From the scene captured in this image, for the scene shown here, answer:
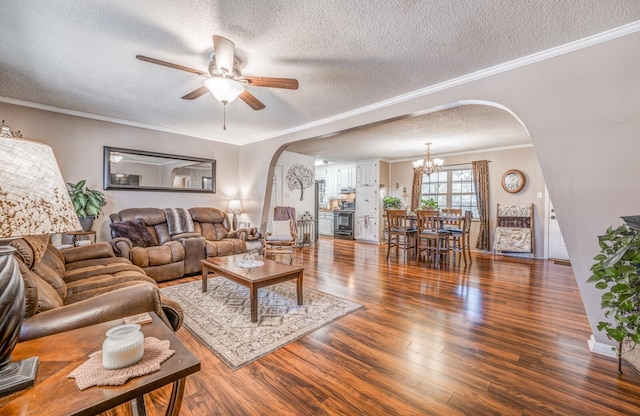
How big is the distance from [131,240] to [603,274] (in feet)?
16.5

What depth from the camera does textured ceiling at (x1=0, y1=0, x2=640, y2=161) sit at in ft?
6.33

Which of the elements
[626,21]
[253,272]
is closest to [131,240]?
[253,272]

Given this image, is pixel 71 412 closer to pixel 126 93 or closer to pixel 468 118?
pixel 126 93

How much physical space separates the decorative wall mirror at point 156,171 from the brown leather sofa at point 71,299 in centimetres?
251

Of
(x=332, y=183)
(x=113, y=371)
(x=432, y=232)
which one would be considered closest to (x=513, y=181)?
(x=432, y=232)

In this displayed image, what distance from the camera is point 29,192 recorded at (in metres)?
0.73

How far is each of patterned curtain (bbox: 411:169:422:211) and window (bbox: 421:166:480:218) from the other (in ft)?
0.41

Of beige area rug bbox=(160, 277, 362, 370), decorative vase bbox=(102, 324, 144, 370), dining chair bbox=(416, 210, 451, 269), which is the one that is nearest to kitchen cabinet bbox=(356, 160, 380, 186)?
dining chair bbox=(416, 210, 451, 269)

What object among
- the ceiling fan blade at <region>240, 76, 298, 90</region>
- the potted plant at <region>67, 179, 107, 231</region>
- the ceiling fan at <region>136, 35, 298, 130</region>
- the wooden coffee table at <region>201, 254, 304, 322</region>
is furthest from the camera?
the potted plant at <region>67, 179, 107, 231</region>

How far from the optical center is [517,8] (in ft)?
6.24

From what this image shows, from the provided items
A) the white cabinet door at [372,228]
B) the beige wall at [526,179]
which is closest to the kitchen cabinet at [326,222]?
the white cabinet door at [372,228]

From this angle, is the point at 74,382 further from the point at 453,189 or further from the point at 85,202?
the point at 453,189

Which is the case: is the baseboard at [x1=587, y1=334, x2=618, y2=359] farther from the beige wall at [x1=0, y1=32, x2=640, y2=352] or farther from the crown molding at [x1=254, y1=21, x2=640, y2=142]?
the crown molding at [x1=254, y1=21, x2=640, y2=142]

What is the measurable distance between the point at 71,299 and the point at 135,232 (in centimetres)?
234
